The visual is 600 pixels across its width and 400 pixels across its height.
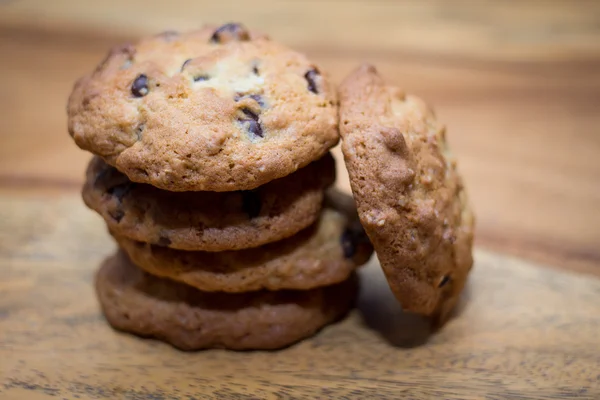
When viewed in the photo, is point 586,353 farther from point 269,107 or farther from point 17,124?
point 17,124

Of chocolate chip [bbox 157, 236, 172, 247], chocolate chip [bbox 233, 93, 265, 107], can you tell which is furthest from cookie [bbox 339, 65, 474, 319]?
chocolate chip [bbox 157, 236, 172, 247]

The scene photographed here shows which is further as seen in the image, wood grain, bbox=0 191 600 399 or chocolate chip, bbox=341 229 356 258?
chocolate chip, bbox=341 229 356 258

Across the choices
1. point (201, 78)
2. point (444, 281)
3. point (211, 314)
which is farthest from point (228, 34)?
point (444, 281)

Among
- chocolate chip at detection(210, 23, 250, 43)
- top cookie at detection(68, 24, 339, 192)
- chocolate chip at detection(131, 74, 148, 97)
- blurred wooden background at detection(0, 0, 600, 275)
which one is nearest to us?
top cookie at detection(68, 24, 339, 192)

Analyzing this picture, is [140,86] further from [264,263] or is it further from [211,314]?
[211,314]

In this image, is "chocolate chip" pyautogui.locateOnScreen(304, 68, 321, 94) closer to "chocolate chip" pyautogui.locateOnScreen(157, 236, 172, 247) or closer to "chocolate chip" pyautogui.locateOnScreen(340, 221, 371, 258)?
"chocolate chip" pyautogui.locateOnScreen(340, 221, 371, 258)

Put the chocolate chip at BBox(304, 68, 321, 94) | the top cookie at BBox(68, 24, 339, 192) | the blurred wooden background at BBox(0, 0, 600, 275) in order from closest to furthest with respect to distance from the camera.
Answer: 1. the top cookie at BBox(68, 24, 339, 192)
2. the chocolate chip at BBox(304, 68, 321, 94)
3. the blurred wooden background at BBox(0, 0, 600, 275)

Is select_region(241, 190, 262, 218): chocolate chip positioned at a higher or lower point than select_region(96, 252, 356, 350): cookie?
higher

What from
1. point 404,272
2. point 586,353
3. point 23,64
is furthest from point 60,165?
point 586,353

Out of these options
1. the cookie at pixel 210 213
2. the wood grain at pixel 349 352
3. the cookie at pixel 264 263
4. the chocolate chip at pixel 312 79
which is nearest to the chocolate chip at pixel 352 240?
the cookie at pixel 264 263
